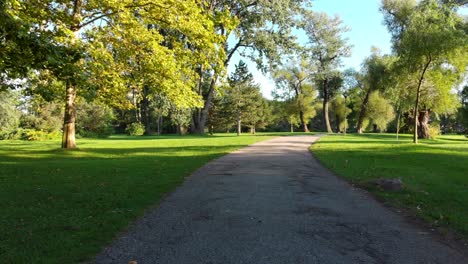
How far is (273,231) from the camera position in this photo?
548 centimetres

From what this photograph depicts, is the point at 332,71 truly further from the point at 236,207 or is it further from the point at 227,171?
the point at 236,207

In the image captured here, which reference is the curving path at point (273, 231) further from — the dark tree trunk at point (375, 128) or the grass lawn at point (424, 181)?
the dark tree trunk at point (375, 128)

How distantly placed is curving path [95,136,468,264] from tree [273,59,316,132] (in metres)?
63.4

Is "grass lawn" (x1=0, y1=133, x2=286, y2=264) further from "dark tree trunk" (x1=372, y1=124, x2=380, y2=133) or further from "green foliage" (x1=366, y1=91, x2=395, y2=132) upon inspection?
"dark tree trunk" (x1=372, y1=124, x2=380, y2=133)

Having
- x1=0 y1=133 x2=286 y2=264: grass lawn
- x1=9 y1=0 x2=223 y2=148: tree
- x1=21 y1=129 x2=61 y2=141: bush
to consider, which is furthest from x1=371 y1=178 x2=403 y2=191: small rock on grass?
x1=21 y1=129 x2=61 y2=141: bush

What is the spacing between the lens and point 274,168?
1259 centimetres

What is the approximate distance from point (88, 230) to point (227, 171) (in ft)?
21.9

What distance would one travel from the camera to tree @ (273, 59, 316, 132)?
235 feet

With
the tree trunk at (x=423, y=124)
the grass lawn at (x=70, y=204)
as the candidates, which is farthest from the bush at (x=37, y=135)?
the tree trunk at (x=423, y=124)

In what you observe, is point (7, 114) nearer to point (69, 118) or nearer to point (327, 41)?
point (69, 118)

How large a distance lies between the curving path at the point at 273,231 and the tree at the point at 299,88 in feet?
208

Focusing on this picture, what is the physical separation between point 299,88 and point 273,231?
240 ft

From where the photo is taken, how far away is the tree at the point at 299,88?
71.5 m

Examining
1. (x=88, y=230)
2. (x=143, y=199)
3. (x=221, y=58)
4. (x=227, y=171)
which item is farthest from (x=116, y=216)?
(x=221, y=58)
